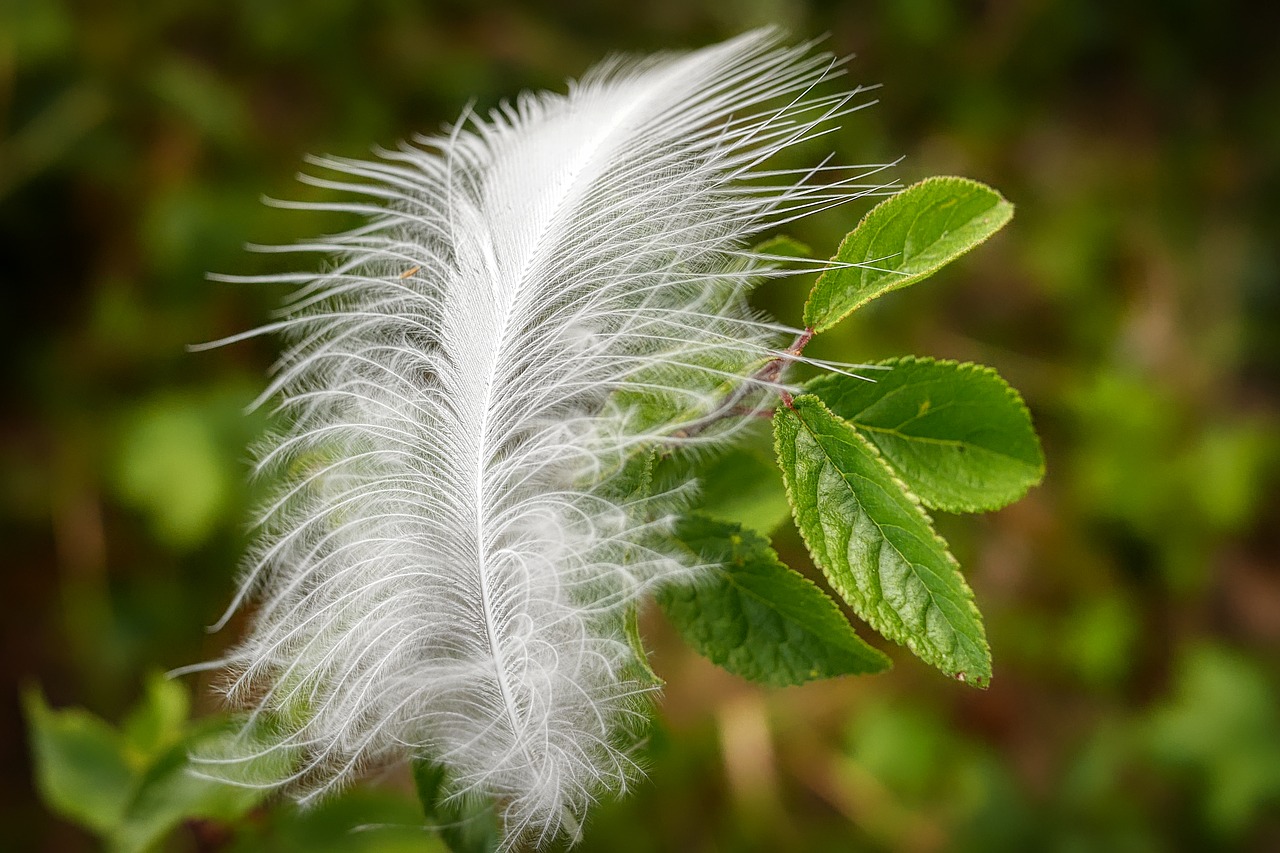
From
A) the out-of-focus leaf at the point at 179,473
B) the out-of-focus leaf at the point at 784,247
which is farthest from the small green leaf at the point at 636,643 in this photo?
the out-of-focus leaf at the point at 179,473

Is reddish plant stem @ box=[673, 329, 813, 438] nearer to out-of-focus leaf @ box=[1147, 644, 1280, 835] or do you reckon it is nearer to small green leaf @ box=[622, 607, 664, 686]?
small green leaf @ box=[622, 607, 664, 686]

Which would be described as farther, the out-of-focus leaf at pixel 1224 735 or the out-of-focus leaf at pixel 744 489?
the out-of-focus leaf at pixel 1224 735

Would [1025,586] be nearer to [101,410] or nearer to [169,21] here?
[101,410]

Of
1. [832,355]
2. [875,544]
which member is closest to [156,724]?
[875,544]

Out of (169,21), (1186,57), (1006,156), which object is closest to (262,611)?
(169,21)

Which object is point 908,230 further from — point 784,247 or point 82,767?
point 82,767

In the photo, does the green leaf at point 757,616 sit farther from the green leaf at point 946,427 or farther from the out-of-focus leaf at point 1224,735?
the out-of-focus leaf at point 1224,735
